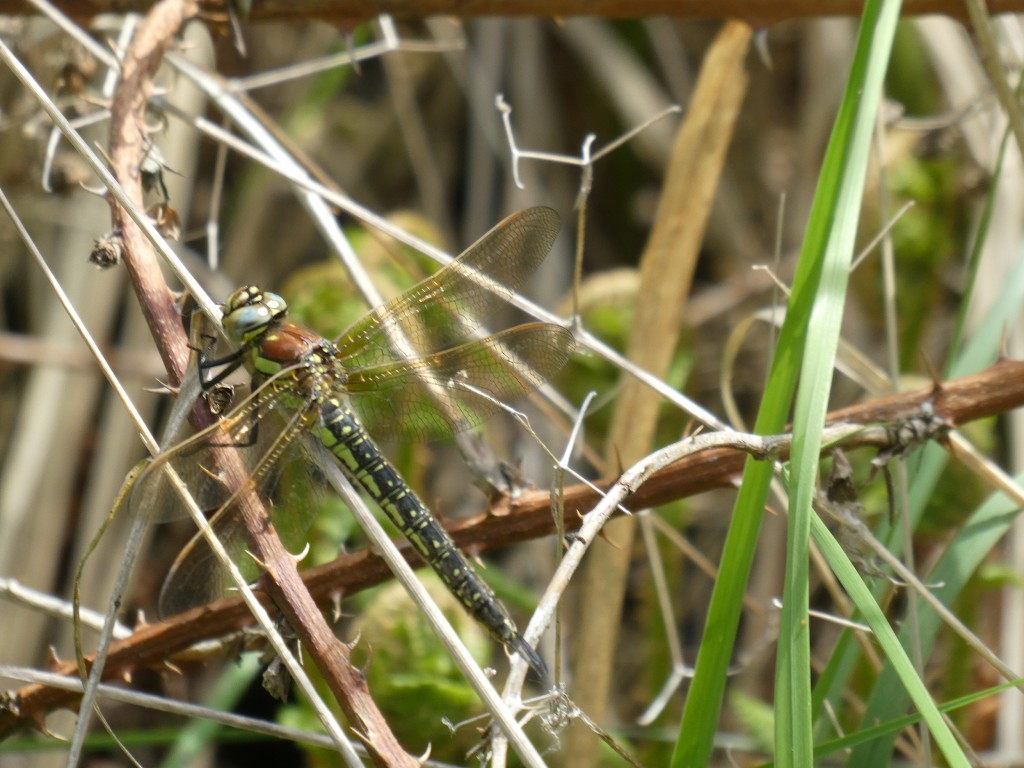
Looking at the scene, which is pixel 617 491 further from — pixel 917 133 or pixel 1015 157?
pixel 1015 157

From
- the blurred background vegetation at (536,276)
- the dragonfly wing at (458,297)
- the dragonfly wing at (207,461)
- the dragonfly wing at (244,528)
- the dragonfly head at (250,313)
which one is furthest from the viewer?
the blurred background vegetation at (536,276)

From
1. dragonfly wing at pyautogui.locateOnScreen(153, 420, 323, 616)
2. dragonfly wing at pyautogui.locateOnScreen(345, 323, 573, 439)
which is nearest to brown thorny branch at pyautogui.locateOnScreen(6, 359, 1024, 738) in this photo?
dragonfly wing at pyautogui.locateOnScreen(153, 420, 323, 616)

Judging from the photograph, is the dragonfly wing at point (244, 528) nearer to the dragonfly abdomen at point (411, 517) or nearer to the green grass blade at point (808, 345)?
the dragonfly abdomen at point (411, 517)

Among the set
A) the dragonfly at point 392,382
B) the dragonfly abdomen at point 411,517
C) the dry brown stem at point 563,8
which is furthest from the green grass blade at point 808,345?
the dry brown stem at point 563,8

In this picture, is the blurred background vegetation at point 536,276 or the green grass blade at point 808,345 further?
the blurred background vegetation at point 536,276

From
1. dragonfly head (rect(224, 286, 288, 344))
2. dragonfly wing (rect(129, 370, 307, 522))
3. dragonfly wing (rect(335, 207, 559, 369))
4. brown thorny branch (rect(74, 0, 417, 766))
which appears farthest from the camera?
dragonfly wing (rect(335, 207, 559, 369))

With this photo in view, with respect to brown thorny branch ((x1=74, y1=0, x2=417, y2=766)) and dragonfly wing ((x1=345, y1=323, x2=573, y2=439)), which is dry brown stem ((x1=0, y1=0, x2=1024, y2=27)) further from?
dragonfly wing ((x1=345, y1=323, x2=573, y2=439))

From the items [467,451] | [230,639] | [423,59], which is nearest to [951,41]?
[423,59]
